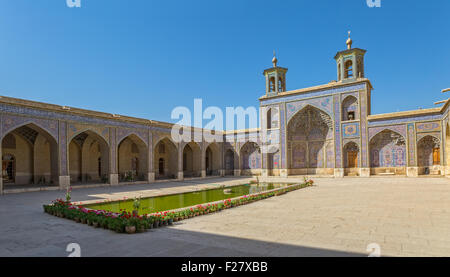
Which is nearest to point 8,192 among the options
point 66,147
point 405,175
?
point 66,147

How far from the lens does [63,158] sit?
13.7 meters

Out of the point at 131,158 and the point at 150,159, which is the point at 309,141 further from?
the point at 131,158

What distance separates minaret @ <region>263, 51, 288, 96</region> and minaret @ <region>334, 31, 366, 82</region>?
14.5 feet

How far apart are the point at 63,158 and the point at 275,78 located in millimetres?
16388

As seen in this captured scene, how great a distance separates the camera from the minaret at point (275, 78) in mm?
22969

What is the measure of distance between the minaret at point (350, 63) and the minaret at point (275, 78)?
4423 mm

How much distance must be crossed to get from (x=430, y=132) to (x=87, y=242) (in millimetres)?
20014

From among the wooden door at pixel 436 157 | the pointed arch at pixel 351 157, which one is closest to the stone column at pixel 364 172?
the pointed arch at pixel 351 157

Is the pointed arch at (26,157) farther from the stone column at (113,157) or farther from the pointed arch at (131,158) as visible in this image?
the pointed arch at (131,158)

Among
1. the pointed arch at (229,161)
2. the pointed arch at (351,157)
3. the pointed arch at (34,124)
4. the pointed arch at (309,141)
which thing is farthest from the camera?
the pointed arch at (229,161)

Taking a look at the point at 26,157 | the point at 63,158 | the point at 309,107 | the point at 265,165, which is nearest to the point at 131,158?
the point at 26,157

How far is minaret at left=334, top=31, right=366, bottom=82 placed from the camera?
19547 millimetres

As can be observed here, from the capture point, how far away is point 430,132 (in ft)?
57.1
